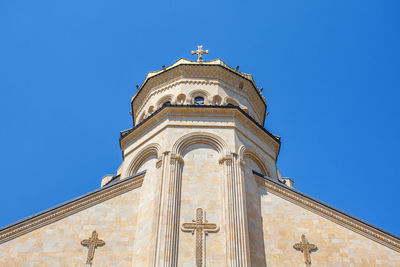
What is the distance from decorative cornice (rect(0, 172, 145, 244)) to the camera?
1845 centimetres

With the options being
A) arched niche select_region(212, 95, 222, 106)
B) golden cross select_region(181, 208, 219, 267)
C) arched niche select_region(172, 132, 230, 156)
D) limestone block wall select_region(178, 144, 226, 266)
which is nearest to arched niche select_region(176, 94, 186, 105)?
arched niche select_region(212, 95, 222, 106)

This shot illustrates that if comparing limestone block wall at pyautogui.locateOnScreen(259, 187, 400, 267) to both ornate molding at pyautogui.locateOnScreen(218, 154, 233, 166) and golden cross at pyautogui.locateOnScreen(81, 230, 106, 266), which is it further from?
golden cross at pyautogui.locateOnScreen(81, 230, 106, 266)

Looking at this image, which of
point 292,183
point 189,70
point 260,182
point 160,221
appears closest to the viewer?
point 160,221

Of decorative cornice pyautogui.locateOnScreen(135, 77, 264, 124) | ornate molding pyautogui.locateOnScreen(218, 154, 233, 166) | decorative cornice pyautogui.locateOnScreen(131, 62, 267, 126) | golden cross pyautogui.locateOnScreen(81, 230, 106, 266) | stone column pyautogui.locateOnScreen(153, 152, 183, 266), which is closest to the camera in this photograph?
stone column pyautogui.locateOnScreen(153, 152, 183, 266)

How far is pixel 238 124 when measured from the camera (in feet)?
70.7

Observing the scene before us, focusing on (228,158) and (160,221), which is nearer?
(160,221)

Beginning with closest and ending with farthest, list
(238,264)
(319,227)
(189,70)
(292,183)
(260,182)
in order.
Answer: (238,264), (319,227), (260,182), (189,70), (292,183)

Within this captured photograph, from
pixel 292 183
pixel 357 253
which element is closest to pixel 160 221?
pixel 357 253

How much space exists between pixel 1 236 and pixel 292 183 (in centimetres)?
2076

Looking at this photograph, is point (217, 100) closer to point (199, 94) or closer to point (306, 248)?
point (199, 94)

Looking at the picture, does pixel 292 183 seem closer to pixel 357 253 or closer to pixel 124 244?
pixel 357 253

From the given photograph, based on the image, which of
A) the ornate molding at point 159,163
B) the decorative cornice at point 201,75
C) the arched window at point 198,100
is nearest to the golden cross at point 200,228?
the ornate molding at point 159,163

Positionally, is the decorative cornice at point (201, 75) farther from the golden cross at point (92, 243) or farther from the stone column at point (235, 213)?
the golden cross at point (92, 243)

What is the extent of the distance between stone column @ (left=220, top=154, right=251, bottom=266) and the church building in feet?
0.13
